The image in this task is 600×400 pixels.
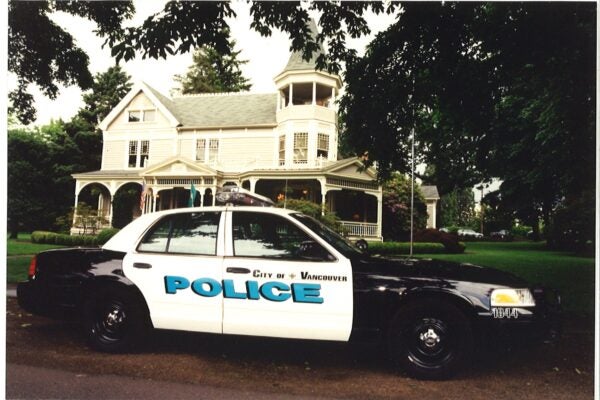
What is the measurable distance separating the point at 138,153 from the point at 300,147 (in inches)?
364

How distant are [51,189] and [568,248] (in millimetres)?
25759

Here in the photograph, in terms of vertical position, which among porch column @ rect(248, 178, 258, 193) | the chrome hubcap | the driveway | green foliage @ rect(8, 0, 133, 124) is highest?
green foliage @ rect(8, 0, 133, 124)

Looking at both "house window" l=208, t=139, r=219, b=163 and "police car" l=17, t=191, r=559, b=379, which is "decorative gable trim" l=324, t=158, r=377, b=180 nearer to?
"house window" l=208, t=139, r=219, b=163

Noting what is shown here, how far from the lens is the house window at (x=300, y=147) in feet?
70.0

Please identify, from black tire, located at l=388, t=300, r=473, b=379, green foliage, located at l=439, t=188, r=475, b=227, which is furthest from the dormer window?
green foliage, located at l=439, t=188, r=475, b=227

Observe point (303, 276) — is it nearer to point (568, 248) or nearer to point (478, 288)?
point (478, 288)

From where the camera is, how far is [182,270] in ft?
13.8

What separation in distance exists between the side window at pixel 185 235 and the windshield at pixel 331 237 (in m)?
0.86

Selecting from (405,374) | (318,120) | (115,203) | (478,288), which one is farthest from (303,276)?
(115,203)

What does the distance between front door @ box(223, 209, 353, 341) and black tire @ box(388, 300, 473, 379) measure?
493mm

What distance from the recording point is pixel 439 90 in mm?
8281

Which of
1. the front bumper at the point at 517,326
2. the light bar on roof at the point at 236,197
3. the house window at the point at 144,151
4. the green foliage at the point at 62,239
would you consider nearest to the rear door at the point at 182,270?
the light bar on roof at the point at 236,197

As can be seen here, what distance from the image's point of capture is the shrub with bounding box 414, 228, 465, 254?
1870 centimetres

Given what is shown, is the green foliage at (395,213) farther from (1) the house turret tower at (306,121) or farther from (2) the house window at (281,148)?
(2) the house window at (281,148)
